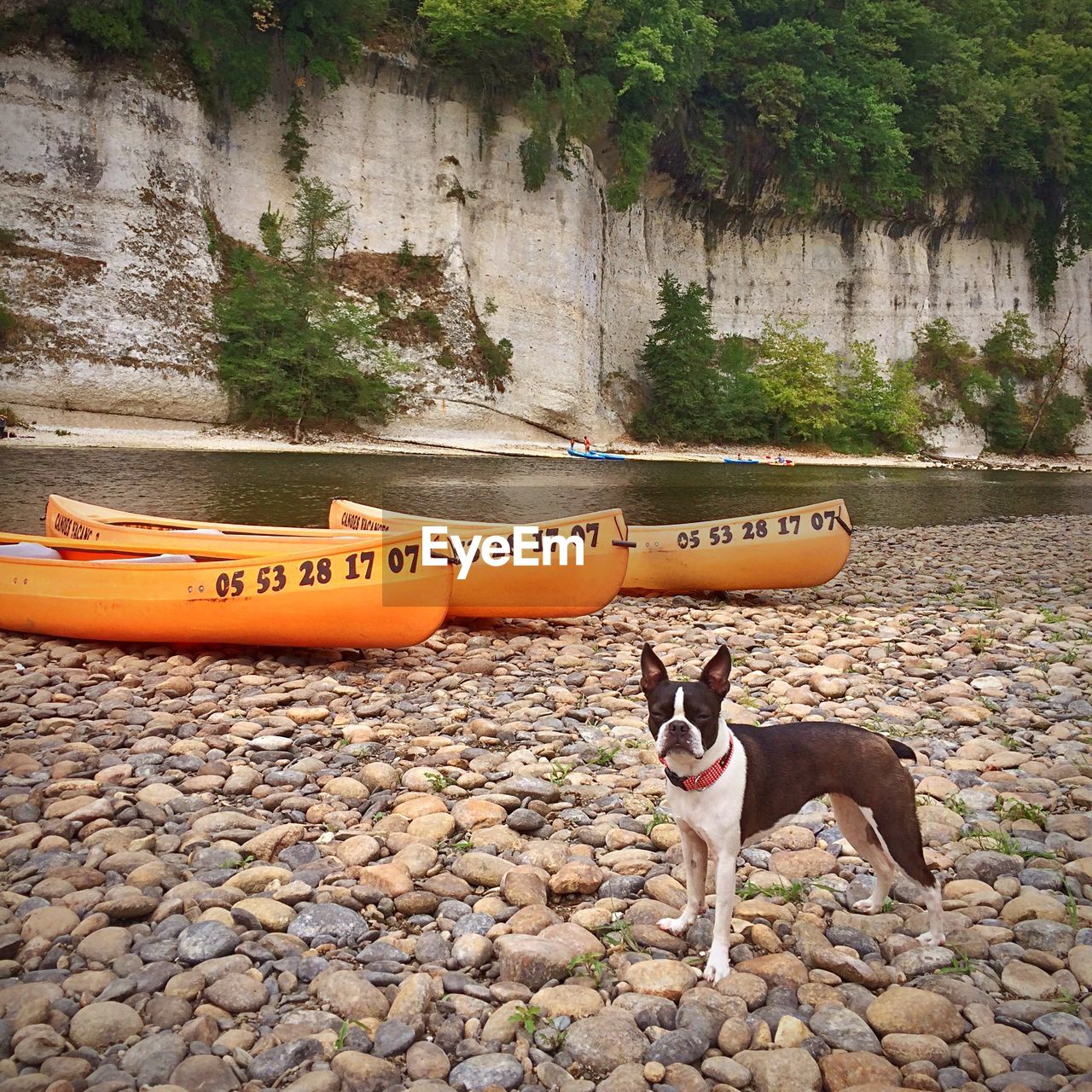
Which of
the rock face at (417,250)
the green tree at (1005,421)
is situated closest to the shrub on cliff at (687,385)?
the rock face at (417,250)

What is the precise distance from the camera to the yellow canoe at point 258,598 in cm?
621

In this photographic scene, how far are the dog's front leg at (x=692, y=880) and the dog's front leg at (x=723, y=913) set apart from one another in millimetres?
194

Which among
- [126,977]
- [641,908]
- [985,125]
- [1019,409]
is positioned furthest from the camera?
[1019,409]

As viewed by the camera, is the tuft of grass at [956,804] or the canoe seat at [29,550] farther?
the canoe seat at [29,550]

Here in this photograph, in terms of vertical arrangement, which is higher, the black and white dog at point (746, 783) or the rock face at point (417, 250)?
the rock face at point (417, 250)

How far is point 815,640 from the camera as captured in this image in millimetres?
7191

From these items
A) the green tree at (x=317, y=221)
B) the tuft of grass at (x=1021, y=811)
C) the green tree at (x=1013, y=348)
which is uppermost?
the green tree at (x=317, y=221)

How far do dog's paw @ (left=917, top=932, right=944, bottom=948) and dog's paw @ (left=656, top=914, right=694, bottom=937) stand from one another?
75 cm

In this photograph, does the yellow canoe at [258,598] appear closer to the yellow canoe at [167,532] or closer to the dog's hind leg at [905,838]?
the yellow canoe at [167,532]

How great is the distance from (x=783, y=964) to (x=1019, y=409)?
175 feet

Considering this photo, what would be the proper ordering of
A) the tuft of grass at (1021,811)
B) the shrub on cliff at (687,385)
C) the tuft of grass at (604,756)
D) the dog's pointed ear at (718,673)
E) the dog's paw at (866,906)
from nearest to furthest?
the dog's pointed ear at (718,673)
the dog's paw at (866,906)
the tuft of grass at (1021,811)
the tuft of grass at (604,756)
the shrub on cliff at (687,385)

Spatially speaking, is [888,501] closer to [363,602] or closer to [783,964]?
[363,602]

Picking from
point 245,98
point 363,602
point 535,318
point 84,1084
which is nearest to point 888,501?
point 535,318

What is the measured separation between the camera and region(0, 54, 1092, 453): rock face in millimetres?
26938
